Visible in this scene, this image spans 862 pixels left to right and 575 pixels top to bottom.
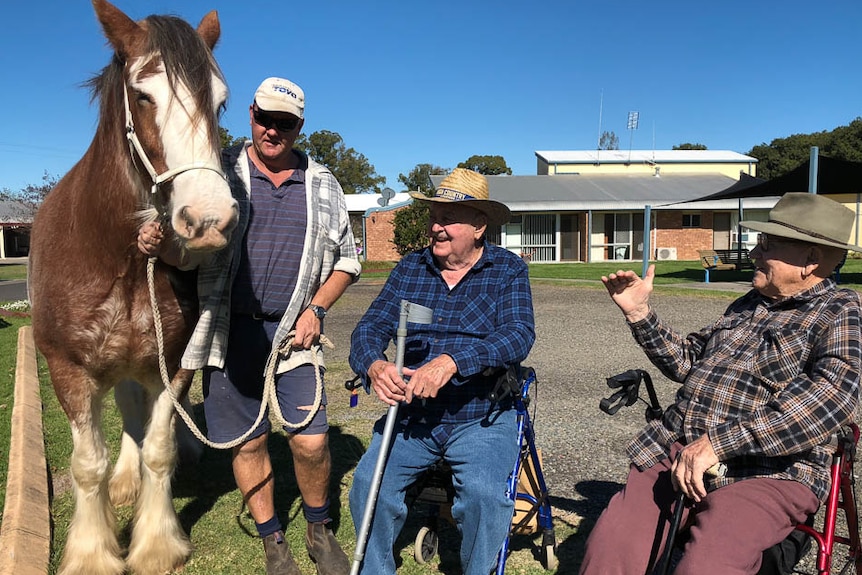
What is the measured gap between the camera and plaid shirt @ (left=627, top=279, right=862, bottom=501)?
2264 mm

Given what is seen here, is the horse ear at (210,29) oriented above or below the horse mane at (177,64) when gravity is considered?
above

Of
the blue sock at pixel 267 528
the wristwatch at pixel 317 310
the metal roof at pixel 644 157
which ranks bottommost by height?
the blue sock at pixel 267 528

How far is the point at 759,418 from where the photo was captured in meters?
2.30

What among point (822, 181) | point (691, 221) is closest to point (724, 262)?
point (822, 181)

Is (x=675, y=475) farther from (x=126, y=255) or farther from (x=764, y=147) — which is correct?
(x=764, y=147)

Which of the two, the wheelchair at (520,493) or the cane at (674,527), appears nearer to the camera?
the cane at (674,527)

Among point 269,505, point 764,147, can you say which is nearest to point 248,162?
point 269,505

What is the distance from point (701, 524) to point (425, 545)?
145 cm

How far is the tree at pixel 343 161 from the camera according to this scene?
6112cm

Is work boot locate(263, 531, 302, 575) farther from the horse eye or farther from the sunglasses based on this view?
the horse eye

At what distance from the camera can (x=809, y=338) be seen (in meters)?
2.45

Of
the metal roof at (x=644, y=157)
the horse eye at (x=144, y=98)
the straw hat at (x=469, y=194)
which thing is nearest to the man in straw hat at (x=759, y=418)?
the straw hat at (x=469, y=194)

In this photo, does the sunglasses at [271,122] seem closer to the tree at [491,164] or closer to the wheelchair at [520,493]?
the wheelchair at [520,493]

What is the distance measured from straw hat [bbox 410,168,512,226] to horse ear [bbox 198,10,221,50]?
115 cm
